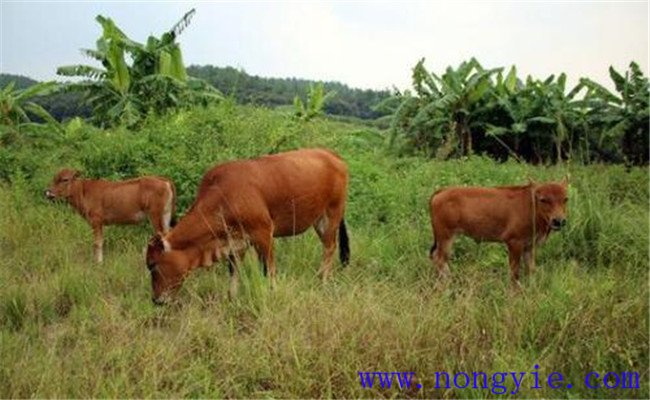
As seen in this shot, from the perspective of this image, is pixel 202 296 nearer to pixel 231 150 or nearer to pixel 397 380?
pixel 397 380

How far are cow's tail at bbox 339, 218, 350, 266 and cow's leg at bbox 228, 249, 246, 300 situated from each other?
1.26 meters

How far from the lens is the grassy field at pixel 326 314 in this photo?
14.5ft

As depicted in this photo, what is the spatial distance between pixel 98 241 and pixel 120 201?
54 centimetres

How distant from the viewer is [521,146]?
51.5ft

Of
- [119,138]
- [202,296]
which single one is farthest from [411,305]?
[119,138]

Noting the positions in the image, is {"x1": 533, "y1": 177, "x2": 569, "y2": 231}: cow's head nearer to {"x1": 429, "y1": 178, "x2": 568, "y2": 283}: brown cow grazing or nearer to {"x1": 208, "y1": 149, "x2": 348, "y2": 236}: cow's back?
{"x1": 429, "y1": 178, "x2": 568, "y2": 283}: brown cow grazing

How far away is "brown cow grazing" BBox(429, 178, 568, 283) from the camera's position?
6.25 meters

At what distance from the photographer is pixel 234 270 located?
5984 mm

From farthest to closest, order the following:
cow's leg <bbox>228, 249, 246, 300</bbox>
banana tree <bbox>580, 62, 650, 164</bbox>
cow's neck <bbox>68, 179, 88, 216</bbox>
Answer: banana tree <bbox>580, 62, 650, 164</bbox> < cow's neck <bbox>68, 179, 88, 216</bbox> < cow's leg <bbox>228, 249, 246, 300</bbox>

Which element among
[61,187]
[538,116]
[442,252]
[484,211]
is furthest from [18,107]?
[484,211]

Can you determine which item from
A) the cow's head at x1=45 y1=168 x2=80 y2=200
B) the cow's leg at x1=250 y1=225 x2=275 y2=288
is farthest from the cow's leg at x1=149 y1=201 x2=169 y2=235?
the cow's leg at x1=250 y1=225 x2=275 y2=288

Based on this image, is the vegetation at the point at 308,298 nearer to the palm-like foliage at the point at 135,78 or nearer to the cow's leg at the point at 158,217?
the cow's leg at the point at 158,217

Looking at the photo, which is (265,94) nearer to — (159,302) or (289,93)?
(289,93)

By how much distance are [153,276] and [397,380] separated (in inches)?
101
